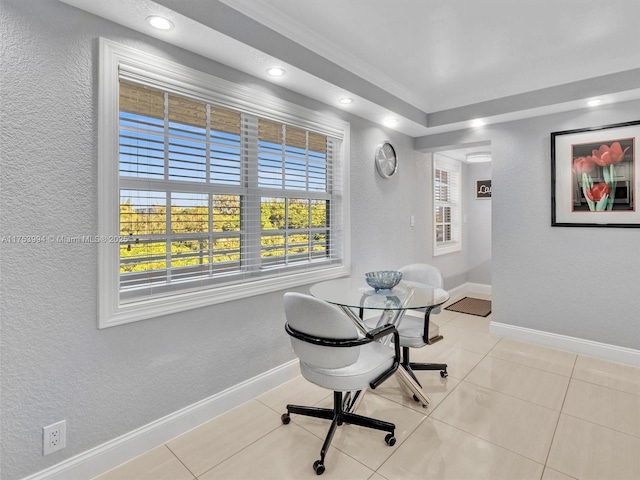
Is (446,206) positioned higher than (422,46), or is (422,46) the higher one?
(422,46)

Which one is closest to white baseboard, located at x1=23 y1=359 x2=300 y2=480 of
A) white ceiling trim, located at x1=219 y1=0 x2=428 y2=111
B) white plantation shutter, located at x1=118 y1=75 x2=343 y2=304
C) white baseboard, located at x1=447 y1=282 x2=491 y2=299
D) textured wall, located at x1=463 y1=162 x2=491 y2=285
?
white plantation shutter, located at x1=118 y1=75 x2=343 y2=304

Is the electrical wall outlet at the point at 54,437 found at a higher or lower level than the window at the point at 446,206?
lower

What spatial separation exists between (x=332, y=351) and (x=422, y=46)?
2.27 meters

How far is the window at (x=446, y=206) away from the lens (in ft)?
16.1

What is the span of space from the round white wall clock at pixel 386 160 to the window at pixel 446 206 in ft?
4.11

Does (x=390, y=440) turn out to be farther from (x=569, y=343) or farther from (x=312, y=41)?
(x=312, y=41)

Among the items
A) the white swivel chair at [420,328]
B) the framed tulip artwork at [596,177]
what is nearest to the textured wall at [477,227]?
the framed tulip artwork at [596,177]

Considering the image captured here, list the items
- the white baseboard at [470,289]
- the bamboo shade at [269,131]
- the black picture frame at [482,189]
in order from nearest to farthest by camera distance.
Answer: the bamboo shade at [269,131] < the white baseboard at [470,289] < the black picture frame at [482,189]

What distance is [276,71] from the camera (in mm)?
2314

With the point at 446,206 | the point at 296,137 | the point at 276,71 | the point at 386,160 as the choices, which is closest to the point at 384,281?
the point at 296,137

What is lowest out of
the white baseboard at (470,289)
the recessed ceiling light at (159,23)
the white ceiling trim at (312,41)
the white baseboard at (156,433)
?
the white baseboard at (156,433)

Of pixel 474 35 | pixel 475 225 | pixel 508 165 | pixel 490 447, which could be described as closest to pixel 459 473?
pixel 490 447

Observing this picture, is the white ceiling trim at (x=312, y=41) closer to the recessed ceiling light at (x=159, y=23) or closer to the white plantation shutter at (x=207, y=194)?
the recessed ceiling light at (x=159, y=23)

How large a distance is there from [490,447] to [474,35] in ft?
8.65
